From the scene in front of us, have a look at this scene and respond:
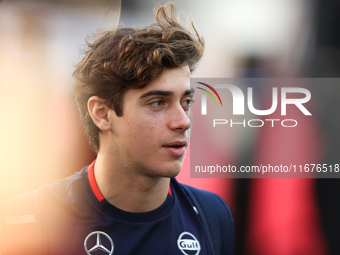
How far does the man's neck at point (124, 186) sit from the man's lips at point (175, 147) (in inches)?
7.4

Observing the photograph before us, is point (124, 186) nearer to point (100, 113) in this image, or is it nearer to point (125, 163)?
point (125, 163)

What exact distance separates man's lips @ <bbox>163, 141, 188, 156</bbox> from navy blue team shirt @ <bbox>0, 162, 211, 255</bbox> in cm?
32

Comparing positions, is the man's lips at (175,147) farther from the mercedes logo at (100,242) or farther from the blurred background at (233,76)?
the mercedes logo at (100,242)

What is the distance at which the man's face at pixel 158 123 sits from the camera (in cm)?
117

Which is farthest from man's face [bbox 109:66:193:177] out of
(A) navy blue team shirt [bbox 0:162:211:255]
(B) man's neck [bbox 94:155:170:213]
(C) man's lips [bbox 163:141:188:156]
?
(A) navy blue team shirt [bbox 0:162:211:255]

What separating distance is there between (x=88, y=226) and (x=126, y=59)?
760 millimetres

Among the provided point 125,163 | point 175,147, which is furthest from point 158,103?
point 125,163

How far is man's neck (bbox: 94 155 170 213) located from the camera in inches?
50.0

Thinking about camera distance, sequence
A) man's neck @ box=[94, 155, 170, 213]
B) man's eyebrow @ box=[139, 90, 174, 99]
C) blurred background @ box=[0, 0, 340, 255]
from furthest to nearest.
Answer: blurred background @ box=[0, 0, 340, 255] < man's neck @ box=[94, 155, 170, 213] < man's eyebrow @ box=[139, 90, 174, 99]

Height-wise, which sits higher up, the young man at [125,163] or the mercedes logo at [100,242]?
the young man at [125,163]

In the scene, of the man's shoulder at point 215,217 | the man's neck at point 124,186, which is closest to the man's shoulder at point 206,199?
the man's shoulder at point 215,217

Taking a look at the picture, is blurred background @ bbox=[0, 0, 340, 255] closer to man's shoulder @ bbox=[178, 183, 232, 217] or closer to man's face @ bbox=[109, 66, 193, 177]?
man's shoulder @ bbox=[178, 183, 232, 217]

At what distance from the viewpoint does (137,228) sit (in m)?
1.26

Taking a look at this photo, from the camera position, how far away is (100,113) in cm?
126
